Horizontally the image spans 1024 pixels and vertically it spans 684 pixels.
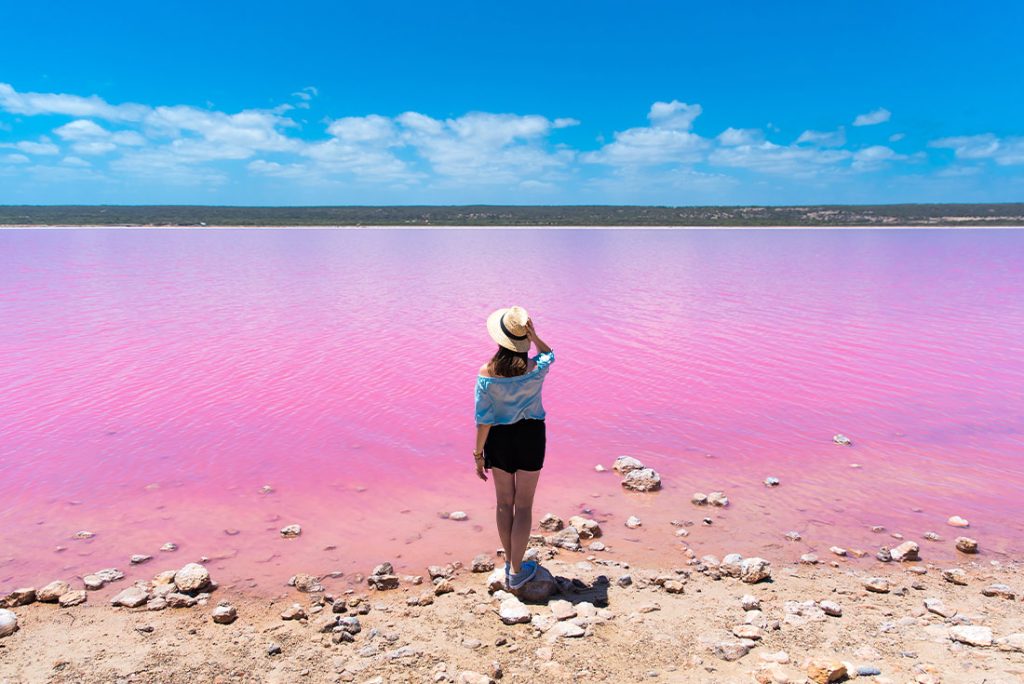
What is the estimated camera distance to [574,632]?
4.03m

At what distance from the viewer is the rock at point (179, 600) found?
441 cm

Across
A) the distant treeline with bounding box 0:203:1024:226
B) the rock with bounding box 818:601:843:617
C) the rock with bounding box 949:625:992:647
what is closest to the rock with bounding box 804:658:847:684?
the rock with bounding box 818:601:843:617

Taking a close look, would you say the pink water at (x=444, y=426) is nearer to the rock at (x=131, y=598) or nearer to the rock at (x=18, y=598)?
the rock at (x=18, y=598)

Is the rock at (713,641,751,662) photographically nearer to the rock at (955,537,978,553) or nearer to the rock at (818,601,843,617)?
the rock at (818,601,843,617)

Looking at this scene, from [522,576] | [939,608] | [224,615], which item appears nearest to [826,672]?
[939,608]

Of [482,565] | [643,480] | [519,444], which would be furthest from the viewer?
[643,480]

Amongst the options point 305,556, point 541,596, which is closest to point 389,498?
point 305,556

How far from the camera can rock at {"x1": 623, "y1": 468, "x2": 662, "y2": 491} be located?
21.0 feet

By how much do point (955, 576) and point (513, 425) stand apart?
3.28 metres

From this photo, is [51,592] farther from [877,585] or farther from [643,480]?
[877,585]

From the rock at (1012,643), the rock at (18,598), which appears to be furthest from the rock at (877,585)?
the rock at (18,598)

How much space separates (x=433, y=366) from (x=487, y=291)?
9806mm

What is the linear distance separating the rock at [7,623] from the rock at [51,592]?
267mm

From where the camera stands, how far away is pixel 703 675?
361 centimetres
